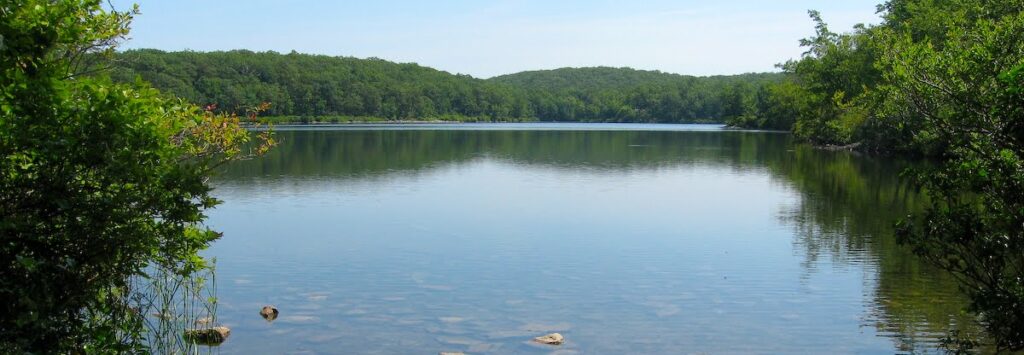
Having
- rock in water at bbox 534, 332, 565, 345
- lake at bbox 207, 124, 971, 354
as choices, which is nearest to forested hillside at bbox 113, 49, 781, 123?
lake at bbox 207, 124, 971, 354

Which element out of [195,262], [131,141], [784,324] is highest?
[131,141]

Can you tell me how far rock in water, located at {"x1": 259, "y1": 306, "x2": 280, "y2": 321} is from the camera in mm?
12188

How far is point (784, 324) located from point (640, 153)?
46040 mm

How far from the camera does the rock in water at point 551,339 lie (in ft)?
35.9

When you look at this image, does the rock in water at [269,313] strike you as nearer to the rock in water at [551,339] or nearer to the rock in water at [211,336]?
the rock in water at [211,336]

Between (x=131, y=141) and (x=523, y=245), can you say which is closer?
(x=131, y=141)

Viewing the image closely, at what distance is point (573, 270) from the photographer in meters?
15.9

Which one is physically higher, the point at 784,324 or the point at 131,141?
the point at 131,141

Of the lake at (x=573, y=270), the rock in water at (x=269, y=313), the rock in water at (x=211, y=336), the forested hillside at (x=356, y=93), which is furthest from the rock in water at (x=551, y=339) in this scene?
the forested hillside at (x=356, y=93)

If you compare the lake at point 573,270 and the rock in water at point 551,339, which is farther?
the lake at point 573,270

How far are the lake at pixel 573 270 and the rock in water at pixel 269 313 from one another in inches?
7.2

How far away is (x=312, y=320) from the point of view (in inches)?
478

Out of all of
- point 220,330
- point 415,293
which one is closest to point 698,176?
point 415,293

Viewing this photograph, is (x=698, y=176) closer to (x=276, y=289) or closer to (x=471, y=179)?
(x=471, y=179)
